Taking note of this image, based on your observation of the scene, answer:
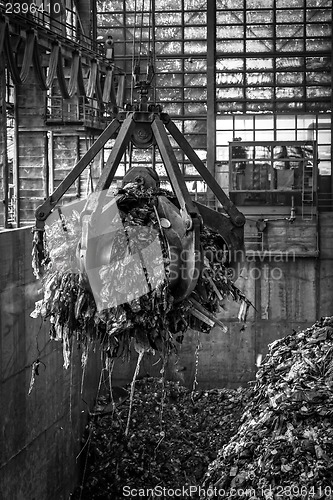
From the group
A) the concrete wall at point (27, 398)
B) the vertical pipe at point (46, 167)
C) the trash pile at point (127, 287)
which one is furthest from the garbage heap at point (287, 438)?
the vertical pipe at point (46, 167)

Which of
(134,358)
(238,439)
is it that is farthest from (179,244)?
(134,358)

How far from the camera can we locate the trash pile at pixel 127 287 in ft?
19.2

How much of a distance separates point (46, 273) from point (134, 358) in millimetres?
13457

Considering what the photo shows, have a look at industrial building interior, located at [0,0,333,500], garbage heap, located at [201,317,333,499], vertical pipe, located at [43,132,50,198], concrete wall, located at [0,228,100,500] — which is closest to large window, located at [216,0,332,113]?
industrial building interior, located at [0,0,333,500]

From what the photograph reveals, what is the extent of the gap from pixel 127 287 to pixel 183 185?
838 millimetres

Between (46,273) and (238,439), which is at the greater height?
(46,273)

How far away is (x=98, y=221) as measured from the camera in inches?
229

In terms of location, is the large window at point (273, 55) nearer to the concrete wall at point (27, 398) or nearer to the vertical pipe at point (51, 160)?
the vertical pipe at point (51, 160)

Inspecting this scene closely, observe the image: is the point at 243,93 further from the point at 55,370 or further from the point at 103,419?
the point at 55,370

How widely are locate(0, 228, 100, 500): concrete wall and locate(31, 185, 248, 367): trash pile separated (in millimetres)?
4298

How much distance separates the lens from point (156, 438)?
1684 cm

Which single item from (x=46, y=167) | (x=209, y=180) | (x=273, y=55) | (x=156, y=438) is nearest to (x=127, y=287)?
(x=209, y=180)

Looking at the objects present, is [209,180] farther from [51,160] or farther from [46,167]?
[51,160]

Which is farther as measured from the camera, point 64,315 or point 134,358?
point 134,358
